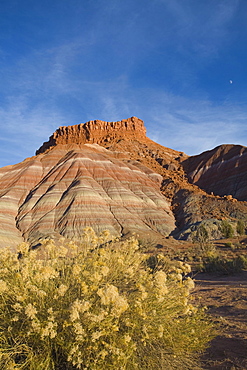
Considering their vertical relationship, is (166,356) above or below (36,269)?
below

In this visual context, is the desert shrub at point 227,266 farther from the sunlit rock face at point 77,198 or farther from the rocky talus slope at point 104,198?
the sunlit rock face at point 77,198

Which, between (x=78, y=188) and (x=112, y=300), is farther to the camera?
(x=78, y=188)

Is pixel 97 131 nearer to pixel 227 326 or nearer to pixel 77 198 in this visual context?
pixel 77 198

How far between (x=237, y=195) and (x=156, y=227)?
19.4 m

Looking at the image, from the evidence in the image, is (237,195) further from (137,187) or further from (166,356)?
(166,356)

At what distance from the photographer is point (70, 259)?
5.14m

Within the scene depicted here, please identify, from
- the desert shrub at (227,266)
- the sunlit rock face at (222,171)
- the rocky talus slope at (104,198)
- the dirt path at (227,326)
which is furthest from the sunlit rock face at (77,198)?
the dirt path at (227,326)

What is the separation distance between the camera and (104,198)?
53344mm

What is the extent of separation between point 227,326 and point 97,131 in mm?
110558

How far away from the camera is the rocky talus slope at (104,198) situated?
4612 centimetres

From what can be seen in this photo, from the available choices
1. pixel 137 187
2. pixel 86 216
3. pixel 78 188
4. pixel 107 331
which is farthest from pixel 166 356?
pixel 137 187

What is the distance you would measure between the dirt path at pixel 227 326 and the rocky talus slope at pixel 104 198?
28.7 meters

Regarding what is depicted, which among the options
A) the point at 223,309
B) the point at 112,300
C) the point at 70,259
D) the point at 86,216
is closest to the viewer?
the point at 112,300

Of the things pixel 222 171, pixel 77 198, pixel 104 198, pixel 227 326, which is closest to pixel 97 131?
pixel 222 171
